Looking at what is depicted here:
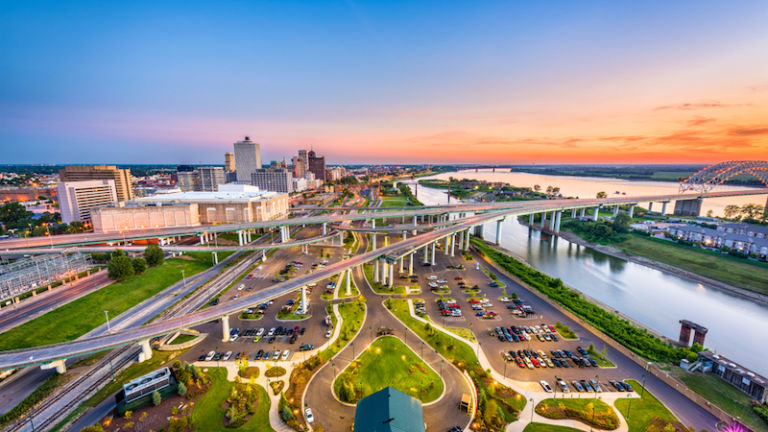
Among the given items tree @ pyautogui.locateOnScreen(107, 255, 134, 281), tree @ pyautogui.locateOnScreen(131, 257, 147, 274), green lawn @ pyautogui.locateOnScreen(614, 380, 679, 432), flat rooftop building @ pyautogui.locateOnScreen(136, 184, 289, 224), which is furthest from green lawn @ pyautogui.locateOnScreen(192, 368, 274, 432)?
flat rooftop building @ pyautogui.locateOnScreen(136, 184, 289, 224)

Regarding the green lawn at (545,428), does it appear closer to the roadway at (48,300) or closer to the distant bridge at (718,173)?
the roadway at (48,300)

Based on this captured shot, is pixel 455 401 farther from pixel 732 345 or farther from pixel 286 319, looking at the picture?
pixel 732 345

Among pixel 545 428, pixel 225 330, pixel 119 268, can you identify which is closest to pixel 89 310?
pixel 119 268

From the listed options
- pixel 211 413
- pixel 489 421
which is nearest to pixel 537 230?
pixel 489 421

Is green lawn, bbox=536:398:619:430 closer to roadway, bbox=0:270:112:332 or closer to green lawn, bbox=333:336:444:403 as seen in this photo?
green lawn, bbox=333:336:444:403

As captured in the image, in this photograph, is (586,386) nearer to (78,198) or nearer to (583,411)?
(583,411)

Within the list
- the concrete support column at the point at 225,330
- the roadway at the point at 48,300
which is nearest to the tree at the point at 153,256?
the roadway at the point at 48,300
